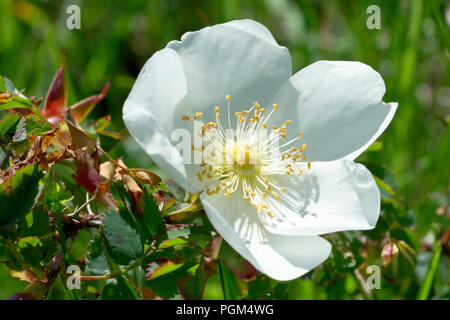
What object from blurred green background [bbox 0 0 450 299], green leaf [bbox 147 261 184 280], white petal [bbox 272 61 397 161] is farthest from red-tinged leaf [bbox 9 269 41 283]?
blurred green background [bbox 0 0 450 299]

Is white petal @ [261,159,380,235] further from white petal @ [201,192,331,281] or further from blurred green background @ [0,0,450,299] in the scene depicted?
blurred green background @ [0,0,450,299]

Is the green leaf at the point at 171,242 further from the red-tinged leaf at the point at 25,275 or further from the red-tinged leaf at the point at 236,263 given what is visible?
the red-tinged leaf at the point at 25,275

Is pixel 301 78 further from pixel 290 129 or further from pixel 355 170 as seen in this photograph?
pixel 355 170

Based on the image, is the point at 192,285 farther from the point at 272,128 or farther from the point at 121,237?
the point at 272,128

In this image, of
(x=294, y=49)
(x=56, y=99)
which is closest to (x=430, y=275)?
(x=56, y=99)

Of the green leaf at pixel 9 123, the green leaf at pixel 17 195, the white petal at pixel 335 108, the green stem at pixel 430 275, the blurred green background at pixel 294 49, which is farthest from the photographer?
the blurred green background at pixel 294 49

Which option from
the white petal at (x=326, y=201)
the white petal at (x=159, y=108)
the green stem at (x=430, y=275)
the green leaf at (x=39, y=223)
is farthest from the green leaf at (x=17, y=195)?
the green stem at (x=430, y=275)

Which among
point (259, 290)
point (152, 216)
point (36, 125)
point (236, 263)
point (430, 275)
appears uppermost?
point (36, 125)
